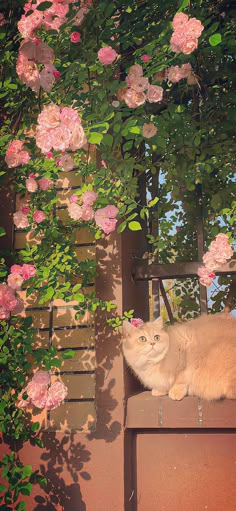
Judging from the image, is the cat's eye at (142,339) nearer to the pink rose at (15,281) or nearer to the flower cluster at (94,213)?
the flower cluster at (94,213)

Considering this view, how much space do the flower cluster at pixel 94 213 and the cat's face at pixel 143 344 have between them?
1.71 ft

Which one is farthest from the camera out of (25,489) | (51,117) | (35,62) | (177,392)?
(35,62)

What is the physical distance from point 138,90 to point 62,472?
2.03 m

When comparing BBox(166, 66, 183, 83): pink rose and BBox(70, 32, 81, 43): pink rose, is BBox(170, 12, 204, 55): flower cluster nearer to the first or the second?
BBox(166, 66, 183, 83): pink rose

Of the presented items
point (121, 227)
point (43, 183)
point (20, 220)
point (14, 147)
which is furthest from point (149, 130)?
point (20, 220)

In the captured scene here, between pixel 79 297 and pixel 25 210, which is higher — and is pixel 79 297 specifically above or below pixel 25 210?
below

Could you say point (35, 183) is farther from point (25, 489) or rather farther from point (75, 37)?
point (25, 489)

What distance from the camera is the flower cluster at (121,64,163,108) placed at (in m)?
2.47

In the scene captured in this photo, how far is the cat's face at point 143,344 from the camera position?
7.99 feet

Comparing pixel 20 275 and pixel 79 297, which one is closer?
pixel 79 297

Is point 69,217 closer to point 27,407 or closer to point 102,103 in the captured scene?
point 102,103

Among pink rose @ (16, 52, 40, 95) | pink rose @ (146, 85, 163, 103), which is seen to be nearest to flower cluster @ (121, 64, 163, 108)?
pink rose @ (146, 85, 163, 103)

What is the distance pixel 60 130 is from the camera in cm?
236

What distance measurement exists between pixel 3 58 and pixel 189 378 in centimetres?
213
